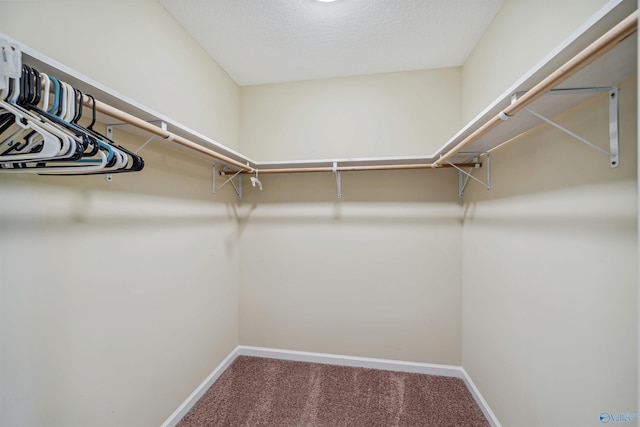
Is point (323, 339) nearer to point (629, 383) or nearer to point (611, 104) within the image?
point (629, 383)

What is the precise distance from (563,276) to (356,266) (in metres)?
1.40

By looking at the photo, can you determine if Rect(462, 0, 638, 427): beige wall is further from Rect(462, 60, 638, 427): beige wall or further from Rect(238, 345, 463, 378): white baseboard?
Rect(238, 345, 463, 378): white baseboard

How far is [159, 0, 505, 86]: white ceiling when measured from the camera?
1532 millimetres

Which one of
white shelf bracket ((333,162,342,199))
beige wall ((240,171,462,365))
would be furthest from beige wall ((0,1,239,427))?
white shelf bracket ((333,162,342,199))

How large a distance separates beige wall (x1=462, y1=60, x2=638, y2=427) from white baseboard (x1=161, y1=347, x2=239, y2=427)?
1992 millimetres

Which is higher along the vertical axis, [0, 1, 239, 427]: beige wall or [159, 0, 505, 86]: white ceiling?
[159, 0, 505, 86]: white ceiling

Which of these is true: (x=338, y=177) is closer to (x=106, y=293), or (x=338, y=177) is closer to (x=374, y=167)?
(x=374, y=167)

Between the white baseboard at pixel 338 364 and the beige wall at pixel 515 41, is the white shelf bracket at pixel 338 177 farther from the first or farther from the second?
the white baseboard at pixel 338 364

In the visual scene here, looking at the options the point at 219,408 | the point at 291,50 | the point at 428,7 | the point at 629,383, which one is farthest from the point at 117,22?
the point at 629,383

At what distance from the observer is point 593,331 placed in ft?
3.04

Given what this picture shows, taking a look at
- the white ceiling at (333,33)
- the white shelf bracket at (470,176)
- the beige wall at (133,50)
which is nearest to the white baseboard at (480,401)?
the white shelf bracket at (470,176)

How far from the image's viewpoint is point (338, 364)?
2270 millimetres

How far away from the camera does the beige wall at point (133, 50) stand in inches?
38.7

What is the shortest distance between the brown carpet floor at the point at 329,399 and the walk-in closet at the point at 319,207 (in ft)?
0.10
